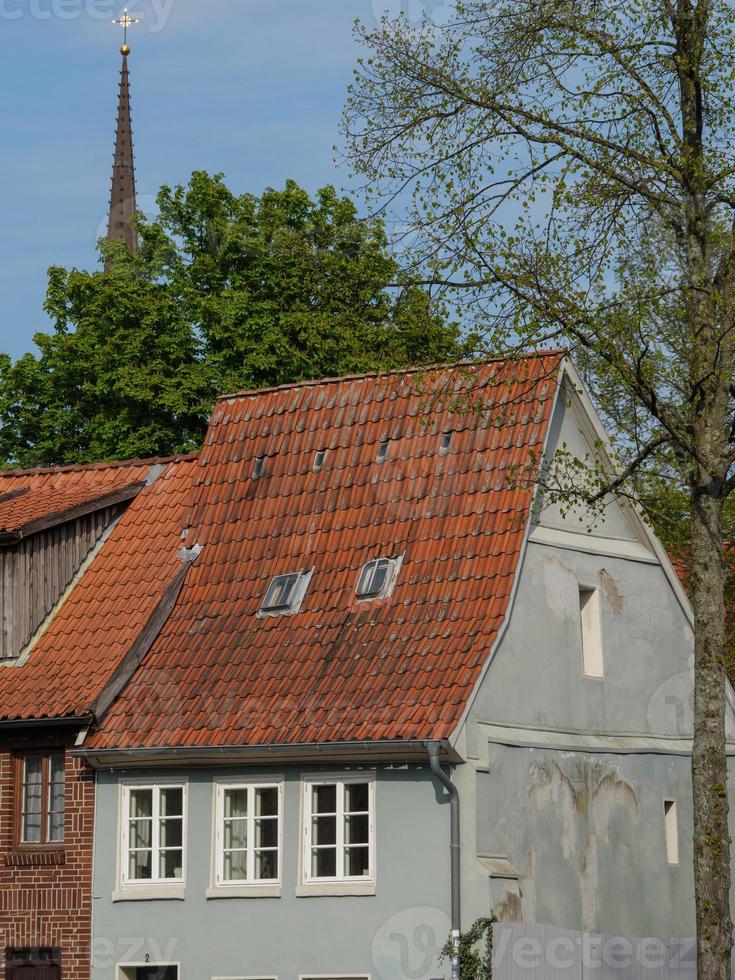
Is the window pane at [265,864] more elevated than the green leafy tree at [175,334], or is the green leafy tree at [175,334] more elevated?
the green leafy tree at [175,334]

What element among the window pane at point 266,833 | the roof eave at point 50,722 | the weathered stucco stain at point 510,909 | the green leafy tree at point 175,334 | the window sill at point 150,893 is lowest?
the weathered stucco stain at point 510,909

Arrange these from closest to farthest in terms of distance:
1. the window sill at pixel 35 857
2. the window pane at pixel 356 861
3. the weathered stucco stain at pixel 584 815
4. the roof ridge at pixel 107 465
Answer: the window pane at pixel 356 861, the weathered stucco stain at pixel 584 815, the window sill at pixel 35 857, the roof ridge at pixel 107 465

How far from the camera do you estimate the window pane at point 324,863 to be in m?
22.1

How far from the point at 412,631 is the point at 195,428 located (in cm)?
1537

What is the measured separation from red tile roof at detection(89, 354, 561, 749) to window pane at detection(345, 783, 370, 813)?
832 mm

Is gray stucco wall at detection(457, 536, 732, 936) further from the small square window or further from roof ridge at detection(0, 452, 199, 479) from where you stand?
roof ridge at detection(0, 452, 199, 479)

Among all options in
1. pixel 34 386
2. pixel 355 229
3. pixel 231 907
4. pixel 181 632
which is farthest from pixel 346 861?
pixel 34 386

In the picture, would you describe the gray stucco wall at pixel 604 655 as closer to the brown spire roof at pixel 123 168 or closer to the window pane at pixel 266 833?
the window pane at pixel 266 833

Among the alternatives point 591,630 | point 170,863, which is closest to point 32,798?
point 170,863

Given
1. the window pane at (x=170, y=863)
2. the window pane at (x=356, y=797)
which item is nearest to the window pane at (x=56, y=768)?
the window pane at (x=170, y=863)

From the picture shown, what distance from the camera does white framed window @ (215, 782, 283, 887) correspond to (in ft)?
73.8

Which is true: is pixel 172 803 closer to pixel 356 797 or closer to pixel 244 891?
pixel 244 891

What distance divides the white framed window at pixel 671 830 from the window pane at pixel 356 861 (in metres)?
4.88

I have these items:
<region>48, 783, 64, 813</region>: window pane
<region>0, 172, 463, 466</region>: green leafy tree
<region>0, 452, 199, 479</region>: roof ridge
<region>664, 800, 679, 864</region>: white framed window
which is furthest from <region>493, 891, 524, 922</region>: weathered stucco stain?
<region>0, 172, 463, 466</region>: green leafy tree
